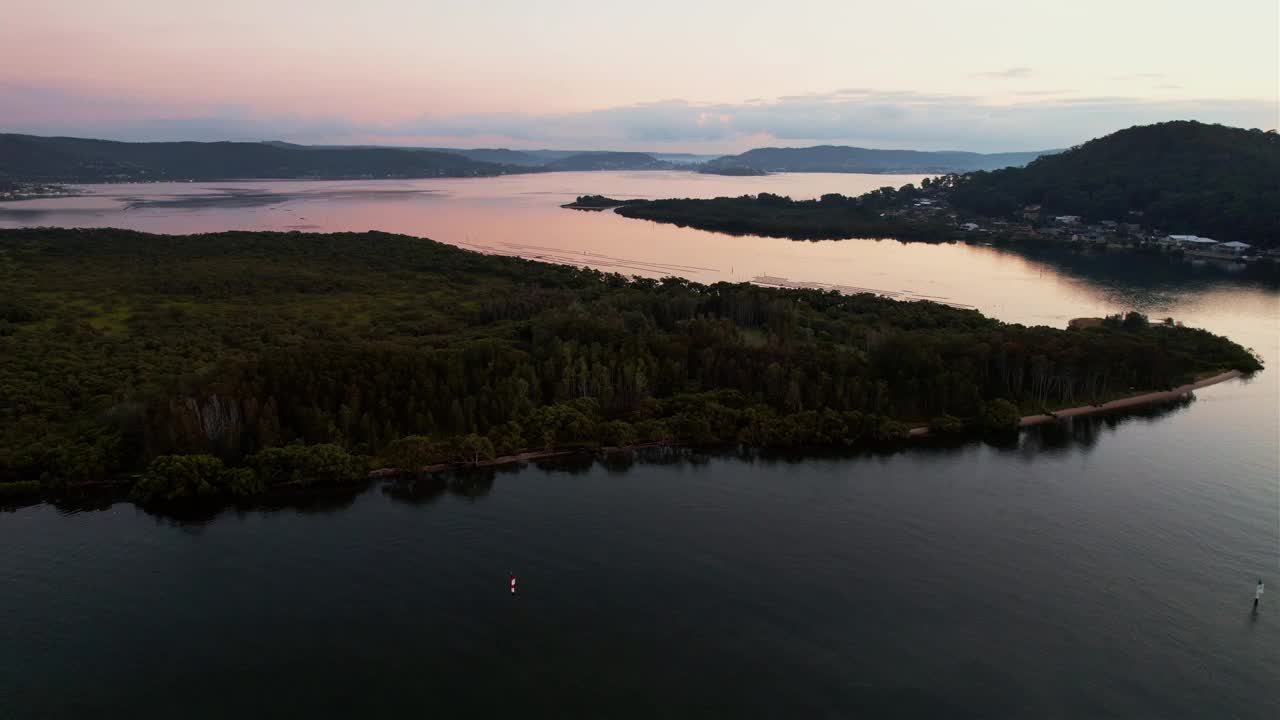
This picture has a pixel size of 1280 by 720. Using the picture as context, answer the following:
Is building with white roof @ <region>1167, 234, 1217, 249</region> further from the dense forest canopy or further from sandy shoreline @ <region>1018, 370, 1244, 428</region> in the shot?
sandy shoreline @ <region>1018, 370, 1244, 428</region>

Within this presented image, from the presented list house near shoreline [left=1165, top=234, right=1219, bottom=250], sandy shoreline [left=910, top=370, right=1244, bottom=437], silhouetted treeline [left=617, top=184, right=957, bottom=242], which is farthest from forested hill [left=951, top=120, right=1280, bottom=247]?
sandy shoreline [left=910, top=370, right=1244, bottom=437]

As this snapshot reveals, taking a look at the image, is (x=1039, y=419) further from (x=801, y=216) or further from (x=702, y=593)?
(x=801, y=216)

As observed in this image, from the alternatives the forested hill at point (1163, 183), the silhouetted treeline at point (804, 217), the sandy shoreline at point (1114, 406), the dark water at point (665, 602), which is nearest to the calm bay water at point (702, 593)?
the dark water at point (665, 602)

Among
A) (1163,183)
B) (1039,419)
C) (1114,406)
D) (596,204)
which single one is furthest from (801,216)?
(1039,419)

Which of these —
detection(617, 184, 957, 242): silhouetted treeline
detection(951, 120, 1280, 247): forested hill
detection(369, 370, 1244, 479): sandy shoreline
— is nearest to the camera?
detection(369, 370, 1244, 479): sandy shoreline

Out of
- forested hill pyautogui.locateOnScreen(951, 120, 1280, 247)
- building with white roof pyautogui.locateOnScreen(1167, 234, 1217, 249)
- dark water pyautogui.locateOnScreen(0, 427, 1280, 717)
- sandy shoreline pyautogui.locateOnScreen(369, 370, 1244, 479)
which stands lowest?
dark water pyautogui.locateOnScreen(0, 427, 1280, 717)

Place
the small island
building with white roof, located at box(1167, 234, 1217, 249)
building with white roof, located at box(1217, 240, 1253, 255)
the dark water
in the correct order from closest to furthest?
the dark water → building with white roof, located at box(1217, 240, 1253, 255) → building with white roof, located at box(1167, 234, 1217, 249) → the small island

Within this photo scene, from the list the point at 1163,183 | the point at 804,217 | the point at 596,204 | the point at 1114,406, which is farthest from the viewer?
the point at 596,204

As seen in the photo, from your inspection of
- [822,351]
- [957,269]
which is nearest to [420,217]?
[957,269]
